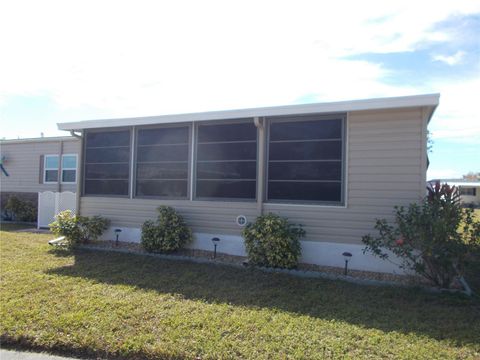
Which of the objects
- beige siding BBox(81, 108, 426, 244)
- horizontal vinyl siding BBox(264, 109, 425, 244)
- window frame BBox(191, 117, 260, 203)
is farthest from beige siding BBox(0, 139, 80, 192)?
horizontal vinyl siding BBox(264, 109, 425, 244)

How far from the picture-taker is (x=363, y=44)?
A: 6750 millimetres

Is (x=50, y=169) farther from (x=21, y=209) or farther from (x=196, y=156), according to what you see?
(x=196, y=156)

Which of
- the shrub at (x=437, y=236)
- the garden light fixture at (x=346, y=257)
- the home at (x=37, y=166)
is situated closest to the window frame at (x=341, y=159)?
the garden light fixture at (x=346, y=257)

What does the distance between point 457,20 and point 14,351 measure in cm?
808

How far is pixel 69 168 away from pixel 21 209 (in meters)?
2.31

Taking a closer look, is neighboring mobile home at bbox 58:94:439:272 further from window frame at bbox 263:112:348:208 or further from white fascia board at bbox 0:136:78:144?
white fascia board at bbox 0:136:78:144

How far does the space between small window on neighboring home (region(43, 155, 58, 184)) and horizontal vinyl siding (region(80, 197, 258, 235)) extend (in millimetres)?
6393

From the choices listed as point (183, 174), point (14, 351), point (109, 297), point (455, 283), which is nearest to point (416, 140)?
point (455, 283)

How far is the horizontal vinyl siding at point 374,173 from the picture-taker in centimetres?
557

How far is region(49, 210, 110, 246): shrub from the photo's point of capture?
7336 millimetres

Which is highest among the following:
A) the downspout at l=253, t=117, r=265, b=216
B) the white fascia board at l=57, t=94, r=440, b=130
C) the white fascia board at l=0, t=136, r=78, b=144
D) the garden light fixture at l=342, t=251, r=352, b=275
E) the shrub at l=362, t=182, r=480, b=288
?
the white fascia board at l=0, t=136, r=78, b=144

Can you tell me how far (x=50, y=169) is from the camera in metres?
13.4

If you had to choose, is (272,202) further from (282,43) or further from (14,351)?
(14,351)

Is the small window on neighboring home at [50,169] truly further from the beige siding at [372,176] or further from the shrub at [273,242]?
the shrub at [273,242]
